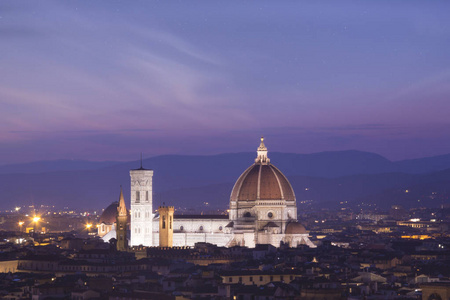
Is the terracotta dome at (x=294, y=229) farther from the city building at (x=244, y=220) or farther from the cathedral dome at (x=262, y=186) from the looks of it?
the cathedral dome at (x=262, y=186)

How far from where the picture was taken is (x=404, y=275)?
271 feet

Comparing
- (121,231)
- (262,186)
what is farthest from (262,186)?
(121,231)

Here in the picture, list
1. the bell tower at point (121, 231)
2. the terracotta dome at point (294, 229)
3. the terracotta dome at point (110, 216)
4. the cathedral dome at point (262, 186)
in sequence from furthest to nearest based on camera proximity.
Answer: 1. the terracotta dome at point (110, 216)
2. the cathedral dome at point (262, 186)
3. the terracotta dome at point (294, 229)
4. the bell tower at point (121, 231)

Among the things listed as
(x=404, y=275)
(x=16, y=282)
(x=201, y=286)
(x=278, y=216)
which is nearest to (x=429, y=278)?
(x=404, y=275)

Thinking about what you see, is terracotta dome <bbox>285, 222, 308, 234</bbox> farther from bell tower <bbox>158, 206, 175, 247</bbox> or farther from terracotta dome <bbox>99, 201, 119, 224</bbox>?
terracotta dome <bbox>99, 201, 119, 224</bbox>

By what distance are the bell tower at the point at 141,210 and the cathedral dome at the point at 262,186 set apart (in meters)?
8.88

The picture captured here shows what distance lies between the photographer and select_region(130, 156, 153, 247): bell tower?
124 metres

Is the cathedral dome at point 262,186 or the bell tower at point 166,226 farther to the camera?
the cathedral dome at point 262,186

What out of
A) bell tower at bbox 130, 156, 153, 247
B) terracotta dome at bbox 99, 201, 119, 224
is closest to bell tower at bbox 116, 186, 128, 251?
bell tower at bbox 130, 156, 153, 247

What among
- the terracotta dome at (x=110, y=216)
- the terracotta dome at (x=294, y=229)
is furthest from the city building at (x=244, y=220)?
the terracotta dome at (x=110, y=216)

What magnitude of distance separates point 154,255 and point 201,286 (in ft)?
120

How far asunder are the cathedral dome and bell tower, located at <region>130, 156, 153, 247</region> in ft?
29.1

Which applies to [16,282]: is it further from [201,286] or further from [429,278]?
[429,278]

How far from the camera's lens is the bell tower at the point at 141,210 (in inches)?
4867
